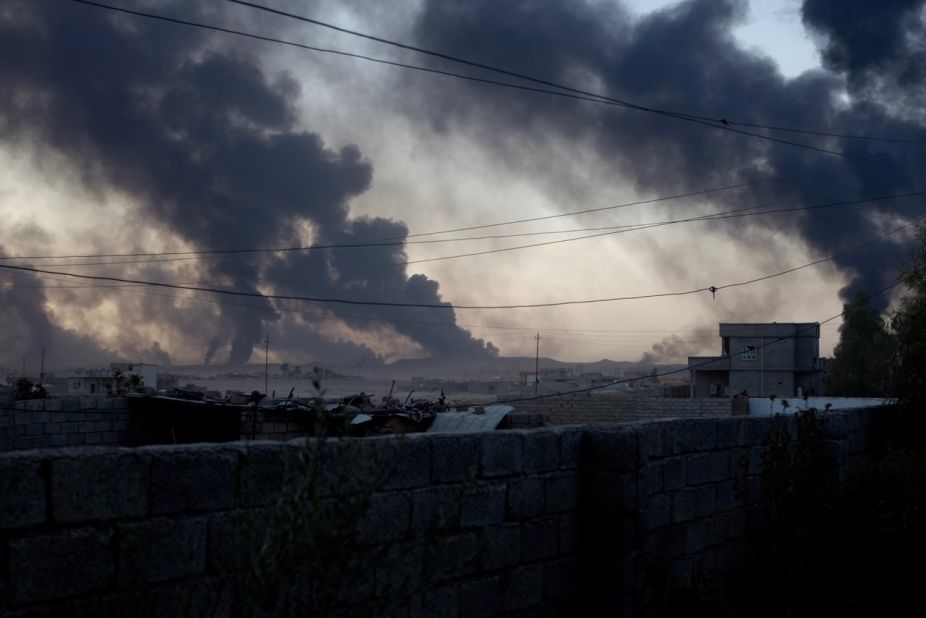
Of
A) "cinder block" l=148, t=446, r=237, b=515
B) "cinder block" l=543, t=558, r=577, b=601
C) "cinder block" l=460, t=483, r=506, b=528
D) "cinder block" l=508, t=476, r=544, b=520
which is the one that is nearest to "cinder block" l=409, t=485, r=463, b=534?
"cinder block" l=460, t=483, r=506, b=528

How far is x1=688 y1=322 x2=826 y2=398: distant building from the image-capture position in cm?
5669

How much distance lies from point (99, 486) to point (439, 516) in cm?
227

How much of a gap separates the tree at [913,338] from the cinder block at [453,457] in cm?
860

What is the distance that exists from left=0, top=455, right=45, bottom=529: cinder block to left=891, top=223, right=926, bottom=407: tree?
11.5 meters

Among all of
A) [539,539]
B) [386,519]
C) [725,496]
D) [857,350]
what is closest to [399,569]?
[386,519]

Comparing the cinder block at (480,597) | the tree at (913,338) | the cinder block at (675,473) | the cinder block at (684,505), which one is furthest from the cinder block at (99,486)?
the tree at (913,338)

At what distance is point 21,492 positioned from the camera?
3660mm

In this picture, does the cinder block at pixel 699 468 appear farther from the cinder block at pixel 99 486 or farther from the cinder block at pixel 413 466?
the cinder block at pixel 99 486

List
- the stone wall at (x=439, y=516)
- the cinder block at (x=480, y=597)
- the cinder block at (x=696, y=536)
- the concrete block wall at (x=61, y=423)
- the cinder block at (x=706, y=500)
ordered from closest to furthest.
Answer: the stone wall at (x=439, y=516) < the cinder block at (x=480, y=597) < the cinder block at (x=696, y=536) < the cinder block at (x=706, y=500) < the concrete block wall at (x=61, y=423)

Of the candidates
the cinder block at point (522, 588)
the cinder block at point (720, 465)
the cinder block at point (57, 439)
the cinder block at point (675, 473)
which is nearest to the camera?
the cinder block at point (522, 588)

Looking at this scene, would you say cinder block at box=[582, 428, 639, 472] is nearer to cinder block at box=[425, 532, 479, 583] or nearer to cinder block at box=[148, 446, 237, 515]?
cinder block at box=[425, 532, 479, 583]

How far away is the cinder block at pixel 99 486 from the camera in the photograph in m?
3.79

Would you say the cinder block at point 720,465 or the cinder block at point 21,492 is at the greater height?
the cinder block at point 21,492

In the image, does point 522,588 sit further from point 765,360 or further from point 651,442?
point 765,360
